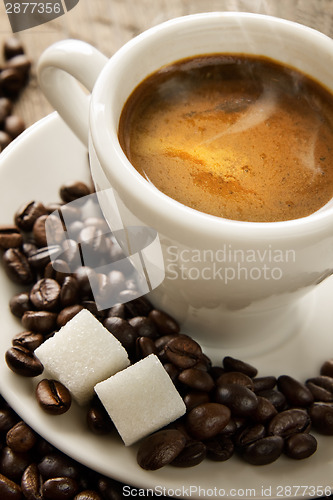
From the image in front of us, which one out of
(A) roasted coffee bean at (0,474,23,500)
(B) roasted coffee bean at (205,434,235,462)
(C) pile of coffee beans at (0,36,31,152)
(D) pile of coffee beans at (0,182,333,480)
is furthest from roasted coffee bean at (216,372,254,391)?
(C) pile of coffee beans at (0,36,31,152)

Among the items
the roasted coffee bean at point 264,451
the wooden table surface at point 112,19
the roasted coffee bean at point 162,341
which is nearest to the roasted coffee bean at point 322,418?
the roasted coffee bean at point 264,451

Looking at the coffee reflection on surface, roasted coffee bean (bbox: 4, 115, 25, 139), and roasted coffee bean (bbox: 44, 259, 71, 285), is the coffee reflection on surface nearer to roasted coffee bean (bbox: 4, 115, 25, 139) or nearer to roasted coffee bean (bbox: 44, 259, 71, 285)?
roasted coffee bean (bbox: 44, 259, 71, 285)

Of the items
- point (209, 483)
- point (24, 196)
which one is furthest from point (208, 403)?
point (24, 196)

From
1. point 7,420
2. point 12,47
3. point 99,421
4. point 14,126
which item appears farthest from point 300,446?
point 12,47

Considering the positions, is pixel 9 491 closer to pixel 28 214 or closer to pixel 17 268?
pixel 17 268

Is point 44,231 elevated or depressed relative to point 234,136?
depressed

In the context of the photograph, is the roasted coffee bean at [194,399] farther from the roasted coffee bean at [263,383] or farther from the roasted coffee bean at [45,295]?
the roasted coffee bean at [45,295]

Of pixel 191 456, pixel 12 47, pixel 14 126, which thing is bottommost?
pixel 191 456

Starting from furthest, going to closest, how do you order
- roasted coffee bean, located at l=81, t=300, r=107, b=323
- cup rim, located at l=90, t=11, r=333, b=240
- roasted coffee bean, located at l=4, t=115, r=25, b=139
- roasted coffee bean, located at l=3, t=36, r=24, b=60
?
roasted coffee bean, located at l=3, t=36, r=24, b=60 → roasted coffee bean, located at l=4, t=115, r=25, b=139 → roasted coffee bean, located at l=81, t=300, r=107, b=323 → cup rim, located at l=90, t=11, r=333, b=240
